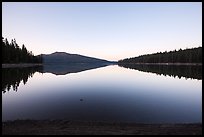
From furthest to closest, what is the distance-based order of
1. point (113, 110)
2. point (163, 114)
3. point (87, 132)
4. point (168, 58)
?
point (168, 58)
point (113, 110)
point (163, 114)
point (87, 132)

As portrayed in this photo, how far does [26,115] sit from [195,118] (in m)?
14.3

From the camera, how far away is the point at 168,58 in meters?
189

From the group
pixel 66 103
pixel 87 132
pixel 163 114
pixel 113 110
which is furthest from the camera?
pixel 66 103

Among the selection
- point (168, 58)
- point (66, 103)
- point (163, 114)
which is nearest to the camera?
point (163, 114)

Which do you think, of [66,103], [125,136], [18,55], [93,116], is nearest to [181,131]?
[125,136]

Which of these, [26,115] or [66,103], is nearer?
[26,115]

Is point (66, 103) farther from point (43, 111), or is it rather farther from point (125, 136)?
point (125, 136)

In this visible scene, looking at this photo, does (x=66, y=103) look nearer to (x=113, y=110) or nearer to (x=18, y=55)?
(x=113, y=110)

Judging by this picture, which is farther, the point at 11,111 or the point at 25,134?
the point at 11,111

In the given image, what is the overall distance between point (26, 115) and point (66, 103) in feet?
19.1

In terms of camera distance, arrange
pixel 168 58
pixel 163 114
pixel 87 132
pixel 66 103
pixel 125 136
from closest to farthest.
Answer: pixel 125 136 → pixel 87 132 → pixel 163 114 → pixel 66 103 → pixel 168 58

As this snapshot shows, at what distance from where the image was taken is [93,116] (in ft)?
64.2

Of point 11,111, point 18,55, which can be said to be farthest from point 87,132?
point 18,55

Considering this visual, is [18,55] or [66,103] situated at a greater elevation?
[18,55]
